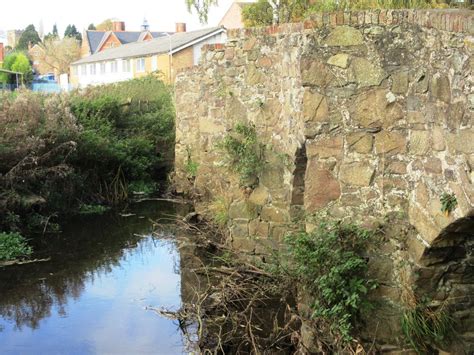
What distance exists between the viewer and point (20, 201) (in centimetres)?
1262

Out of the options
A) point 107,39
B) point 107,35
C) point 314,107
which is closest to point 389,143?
point 314,107

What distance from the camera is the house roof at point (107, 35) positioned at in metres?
61.8

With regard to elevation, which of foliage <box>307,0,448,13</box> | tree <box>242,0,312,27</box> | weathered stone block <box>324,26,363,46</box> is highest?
tree <box>242,0,312,27</box>

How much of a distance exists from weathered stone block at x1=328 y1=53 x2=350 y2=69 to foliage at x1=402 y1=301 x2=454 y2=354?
2.15 metres

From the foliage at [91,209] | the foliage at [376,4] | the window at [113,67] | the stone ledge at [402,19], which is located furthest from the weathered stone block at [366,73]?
the window at [113,67]

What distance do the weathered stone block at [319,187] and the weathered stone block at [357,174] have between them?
115mm

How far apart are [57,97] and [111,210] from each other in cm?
341

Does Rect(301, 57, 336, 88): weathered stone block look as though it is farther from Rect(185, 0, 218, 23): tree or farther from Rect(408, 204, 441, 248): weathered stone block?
Rect(185, 0, 218, 23): tree

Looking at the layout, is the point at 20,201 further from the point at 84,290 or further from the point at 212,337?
the point at 212,337

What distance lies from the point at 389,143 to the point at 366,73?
0.64 meters

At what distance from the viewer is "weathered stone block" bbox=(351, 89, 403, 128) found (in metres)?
5.50

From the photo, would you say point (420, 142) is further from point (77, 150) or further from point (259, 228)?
point (77, 150)

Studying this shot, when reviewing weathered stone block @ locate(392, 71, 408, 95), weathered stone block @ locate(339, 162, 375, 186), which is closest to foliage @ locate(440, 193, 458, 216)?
weathered stone block @ locate(339, 162, 375, 186)

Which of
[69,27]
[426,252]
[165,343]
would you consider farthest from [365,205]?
[69,27]
